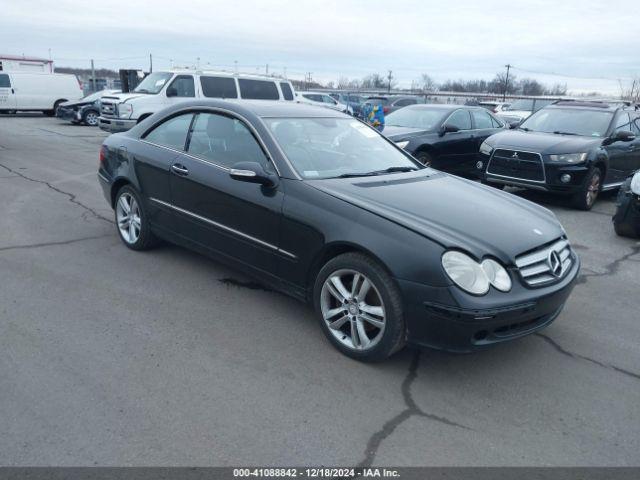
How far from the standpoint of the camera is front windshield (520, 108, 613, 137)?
936 cm

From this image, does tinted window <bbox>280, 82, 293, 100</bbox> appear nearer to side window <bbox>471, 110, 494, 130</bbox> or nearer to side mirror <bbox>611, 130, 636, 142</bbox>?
side window <bbox>471, 110, 494, 130</bbox>

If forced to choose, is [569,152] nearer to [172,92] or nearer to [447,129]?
[447,129]

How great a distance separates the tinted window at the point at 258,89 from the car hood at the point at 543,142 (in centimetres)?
854

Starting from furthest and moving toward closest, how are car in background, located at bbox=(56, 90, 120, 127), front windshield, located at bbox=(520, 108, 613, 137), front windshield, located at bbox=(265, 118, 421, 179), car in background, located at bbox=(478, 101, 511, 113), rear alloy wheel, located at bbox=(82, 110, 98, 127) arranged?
1. car in background, located at bbox=(478, 101, 511, 113)
2. rear alloy wheel, located at bbox=(82, 110, 98, 127)
3. car in background, located at bbox=(56, 90, 120, 127)
4. front windshield, located at bbox=(520, 108, 613, 137)
5. front windshield, located at bbox=(265, 118, 421, 179)

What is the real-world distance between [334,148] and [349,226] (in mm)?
1253

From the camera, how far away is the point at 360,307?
11.7 feet

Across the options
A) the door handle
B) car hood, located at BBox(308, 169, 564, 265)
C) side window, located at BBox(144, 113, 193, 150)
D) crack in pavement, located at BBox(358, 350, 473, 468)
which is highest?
side window, located at BBox(144, 113, 193, 150)

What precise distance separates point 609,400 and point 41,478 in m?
3.14

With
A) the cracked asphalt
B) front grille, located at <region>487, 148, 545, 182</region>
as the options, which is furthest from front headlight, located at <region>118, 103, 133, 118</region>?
the cracked asphalt

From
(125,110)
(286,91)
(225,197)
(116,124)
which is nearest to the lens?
(225,197)

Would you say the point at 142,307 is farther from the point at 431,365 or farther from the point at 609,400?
the point at 609,400

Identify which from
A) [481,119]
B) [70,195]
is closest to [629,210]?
[481,119]

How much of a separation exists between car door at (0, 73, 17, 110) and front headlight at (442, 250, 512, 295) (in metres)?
26.5

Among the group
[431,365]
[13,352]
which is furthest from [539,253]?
[13,352]
